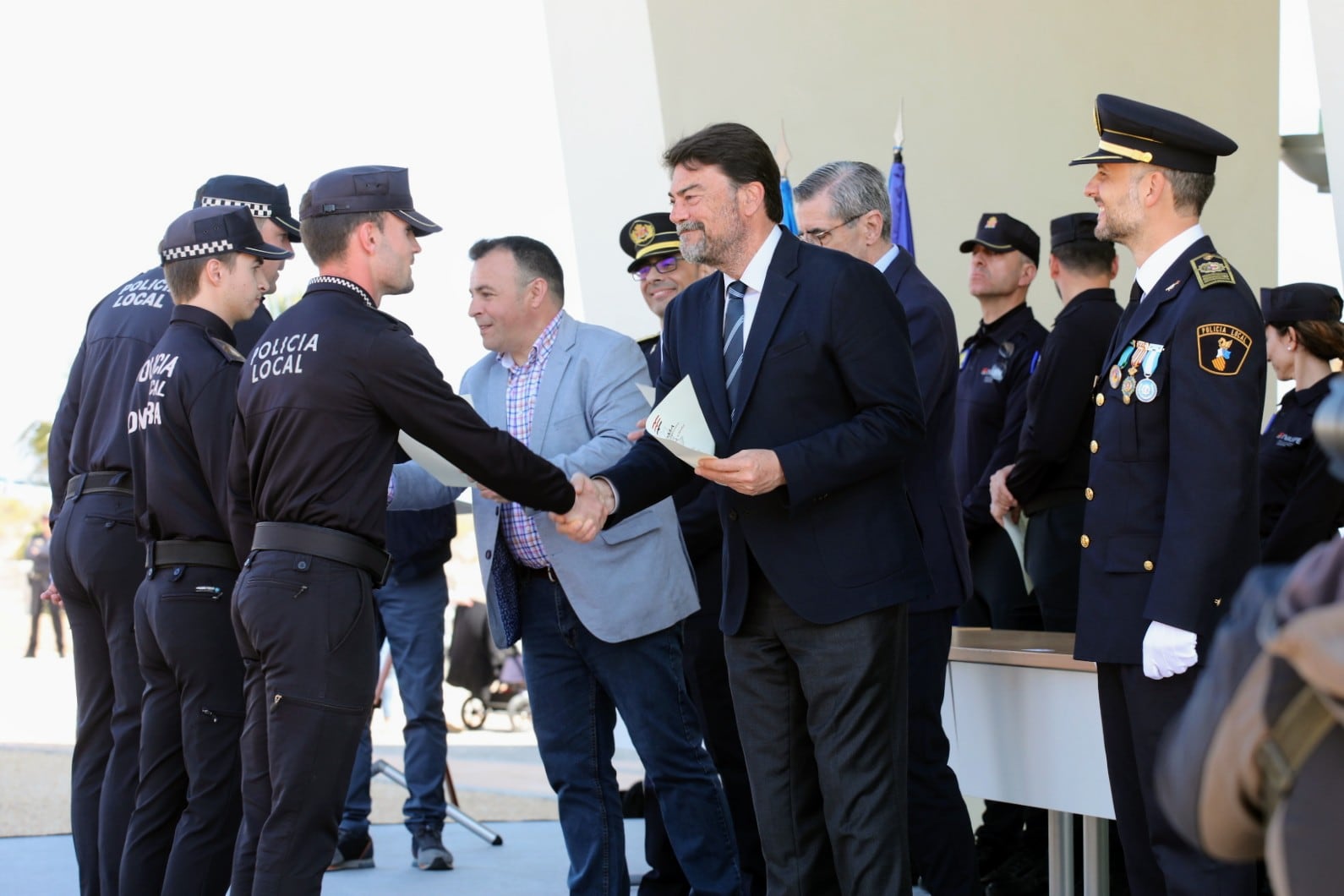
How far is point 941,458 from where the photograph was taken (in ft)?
10.3

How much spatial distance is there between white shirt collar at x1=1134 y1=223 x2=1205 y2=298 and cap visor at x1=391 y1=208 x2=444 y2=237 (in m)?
1.44

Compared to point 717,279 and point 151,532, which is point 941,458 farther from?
point 151,532

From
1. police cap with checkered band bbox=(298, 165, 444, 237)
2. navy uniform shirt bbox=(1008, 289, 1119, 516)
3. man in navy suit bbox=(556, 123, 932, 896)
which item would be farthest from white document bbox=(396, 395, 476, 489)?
navy uniform shirt bbox=(1008, 289, 1119, 516)

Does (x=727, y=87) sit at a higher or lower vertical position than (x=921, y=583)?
higher

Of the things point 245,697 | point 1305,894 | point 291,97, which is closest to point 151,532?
point 245,697

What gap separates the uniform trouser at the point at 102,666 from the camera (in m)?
3.35

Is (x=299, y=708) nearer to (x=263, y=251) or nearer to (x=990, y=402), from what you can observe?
(x=263, y=251)

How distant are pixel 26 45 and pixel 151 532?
6331 millimetres

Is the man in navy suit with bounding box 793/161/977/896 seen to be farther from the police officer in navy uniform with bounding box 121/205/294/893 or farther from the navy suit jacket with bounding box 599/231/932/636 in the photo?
the police officer in navy uniform with bounding box 121/205/294/893

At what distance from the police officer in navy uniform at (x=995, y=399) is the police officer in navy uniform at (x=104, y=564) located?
2.41m

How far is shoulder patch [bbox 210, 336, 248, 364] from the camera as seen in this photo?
3139 mm

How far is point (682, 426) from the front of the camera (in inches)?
100

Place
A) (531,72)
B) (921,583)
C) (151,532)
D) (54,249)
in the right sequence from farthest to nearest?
(531,72), (54,249), (151,532), (921,583)

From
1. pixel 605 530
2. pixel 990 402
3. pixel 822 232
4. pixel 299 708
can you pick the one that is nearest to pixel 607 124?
pixel 990 402
